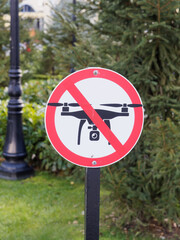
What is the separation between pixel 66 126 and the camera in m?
2.11

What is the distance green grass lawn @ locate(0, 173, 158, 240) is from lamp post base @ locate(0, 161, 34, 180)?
0.12 meters

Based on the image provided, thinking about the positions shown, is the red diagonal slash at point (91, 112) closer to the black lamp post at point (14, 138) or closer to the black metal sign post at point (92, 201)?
the black metal sign post at point (92, 201)

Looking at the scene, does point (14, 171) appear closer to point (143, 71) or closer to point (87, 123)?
point (143, 71)

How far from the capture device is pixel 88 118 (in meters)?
2.11

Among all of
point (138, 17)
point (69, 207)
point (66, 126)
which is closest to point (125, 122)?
point (66, 126)

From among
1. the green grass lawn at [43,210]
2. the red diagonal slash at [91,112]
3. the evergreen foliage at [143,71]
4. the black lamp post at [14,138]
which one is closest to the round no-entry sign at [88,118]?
the red diagonal slash at [91,112]

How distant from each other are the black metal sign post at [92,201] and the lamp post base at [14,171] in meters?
3.47

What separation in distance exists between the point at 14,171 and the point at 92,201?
3.51 m

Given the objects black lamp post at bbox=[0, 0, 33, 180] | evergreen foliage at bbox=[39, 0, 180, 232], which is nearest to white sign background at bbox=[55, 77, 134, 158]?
evergreen foliage at bbox=[39, 0, 180, 232]

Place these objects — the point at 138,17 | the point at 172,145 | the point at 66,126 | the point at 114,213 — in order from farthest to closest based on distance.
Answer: the point at 114,213 < the point at 138,17 < the point at 172,145 < the point at 66,126

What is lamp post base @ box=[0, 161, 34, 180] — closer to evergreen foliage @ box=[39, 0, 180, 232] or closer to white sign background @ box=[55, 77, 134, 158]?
evergreen foliage @ box=[39, 0, 180, 232]

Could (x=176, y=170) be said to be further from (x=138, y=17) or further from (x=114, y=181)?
(x=138, y=17)

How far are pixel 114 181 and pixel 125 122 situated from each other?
1.48 m

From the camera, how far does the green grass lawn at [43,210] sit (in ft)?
12.3
